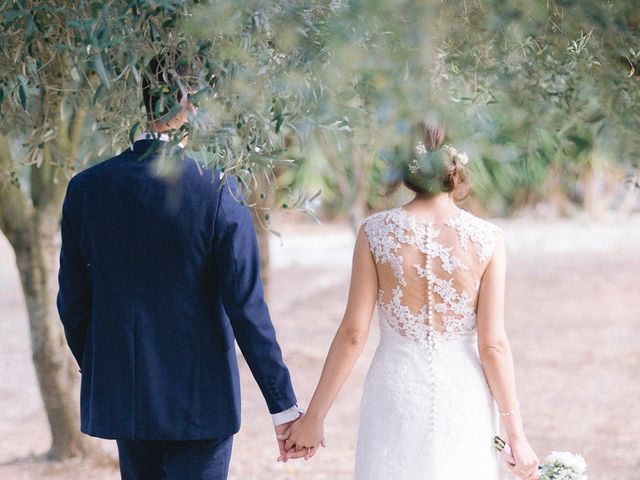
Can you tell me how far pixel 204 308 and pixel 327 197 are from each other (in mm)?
17318

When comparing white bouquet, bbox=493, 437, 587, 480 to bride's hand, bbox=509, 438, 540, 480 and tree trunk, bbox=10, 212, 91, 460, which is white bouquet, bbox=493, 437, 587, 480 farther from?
tree trunk, bbox=10, 212, 91, 460

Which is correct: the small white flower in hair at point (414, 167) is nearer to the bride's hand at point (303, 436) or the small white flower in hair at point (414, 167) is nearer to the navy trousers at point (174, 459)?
the bride's hand at point (303, 436)

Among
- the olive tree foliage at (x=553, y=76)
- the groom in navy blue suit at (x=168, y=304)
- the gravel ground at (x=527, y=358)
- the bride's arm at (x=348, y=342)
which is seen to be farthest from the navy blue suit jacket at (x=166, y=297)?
the gravel ground at (x=527, y=358)

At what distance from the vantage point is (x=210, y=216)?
3.04m

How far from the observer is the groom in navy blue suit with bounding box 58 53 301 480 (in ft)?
10.0

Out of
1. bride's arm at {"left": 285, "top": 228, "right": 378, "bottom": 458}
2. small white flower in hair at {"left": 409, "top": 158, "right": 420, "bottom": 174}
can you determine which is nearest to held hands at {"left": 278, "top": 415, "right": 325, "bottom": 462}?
bride's arm at {"left": 285, "top": 228, "right": 378, "bottom": 458}

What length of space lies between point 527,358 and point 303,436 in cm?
851

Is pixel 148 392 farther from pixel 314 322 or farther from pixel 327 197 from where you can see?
pixel 327 197

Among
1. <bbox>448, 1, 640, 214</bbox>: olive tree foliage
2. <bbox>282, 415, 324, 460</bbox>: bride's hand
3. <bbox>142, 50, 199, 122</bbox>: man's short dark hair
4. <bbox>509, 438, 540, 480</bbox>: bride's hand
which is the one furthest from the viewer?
<bbox>282, 415, 324, 460</bbox>: bride's hand

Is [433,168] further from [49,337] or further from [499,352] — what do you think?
[49,337]

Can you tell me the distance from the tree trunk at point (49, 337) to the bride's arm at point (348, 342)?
2683mm

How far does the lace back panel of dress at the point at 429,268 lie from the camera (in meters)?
3.10

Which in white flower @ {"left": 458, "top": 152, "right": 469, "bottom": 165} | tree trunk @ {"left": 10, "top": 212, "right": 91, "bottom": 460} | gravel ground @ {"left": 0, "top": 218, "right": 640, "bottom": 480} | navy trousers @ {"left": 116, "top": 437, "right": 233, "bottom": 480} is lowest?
gravel ground @ {"left": 0, "top": 218, "right": 640, "bottom": 480}

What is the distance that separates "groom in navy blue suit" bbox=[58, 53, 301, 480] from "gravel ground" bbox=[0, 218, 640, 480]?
2.64 m
